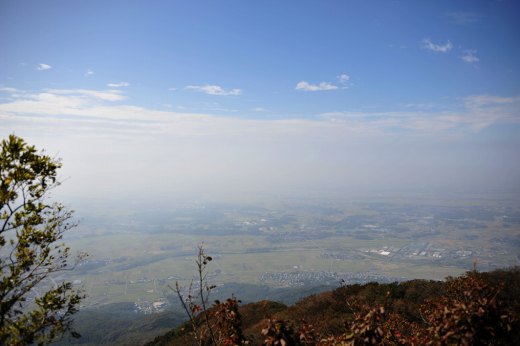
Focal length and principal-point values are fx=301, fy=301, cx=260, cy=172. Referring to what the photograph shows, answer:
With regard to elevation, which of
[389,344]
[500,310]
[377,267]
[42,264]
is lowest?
[377,267]

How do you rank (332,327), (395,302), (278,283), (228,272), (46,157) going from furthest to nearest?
(228,272), (278,283), (395,302), (332,327), (46,157)

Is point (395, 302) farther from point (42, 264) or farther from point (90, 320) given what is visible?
point (90, 320)

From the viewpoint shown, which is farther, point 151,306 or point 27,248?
point 151,306

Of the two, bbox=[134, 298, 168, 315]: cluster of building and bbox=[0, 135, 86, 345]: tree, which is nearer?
bbox=[0, 135, 86, 345]: tree

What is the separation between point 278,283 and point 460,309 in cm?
14566

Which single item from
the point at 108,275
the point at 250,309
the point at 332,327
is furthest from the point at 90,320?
the point at 332,327

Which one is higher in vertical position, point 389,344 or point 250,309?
point 389,344

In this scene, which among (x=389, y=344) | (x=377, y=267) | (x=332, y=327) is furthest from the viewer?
(x=377, y=267)

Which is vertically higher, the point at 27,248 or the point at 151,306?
the point at 27,248

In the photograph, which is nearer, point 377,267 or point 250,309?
point 250,309

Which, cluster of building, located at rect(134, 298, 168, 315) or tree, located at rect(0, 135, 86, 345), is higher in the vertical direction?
tree, located at rect(0, 135, 86, 345)

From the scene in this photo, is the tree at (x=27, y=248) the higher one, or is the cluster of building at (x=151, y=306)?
the tree at (x=27, y=248)

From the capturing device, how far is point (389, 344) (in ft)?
32.1

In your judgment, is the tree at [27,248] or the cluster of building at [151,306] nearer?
the tree at [27,248]
